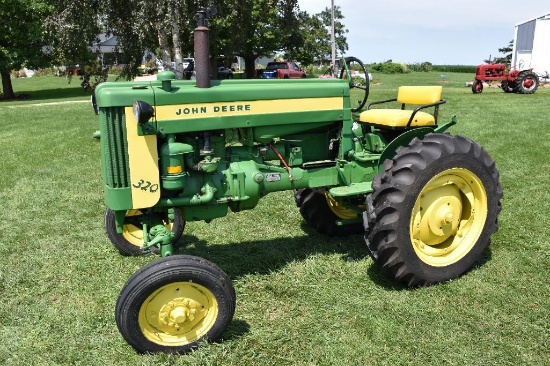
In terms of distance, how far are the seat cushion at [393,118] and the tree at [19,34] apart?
2456cm

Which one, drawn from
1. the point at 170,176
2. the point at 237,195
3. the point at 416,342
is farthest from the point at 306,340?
the point at 170,176

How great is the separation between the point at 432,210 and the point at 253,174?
148cm

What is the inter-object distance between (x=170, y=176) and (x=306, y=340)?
1.49 m

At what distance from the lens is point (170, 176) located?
11.5 ft

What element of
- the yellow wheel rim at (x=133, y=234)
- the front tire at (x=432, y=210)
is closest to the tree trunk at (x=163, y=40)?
the yellow wheel rim at (x=133, y=234)

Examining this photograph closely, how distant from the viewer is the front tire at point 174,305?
2.97 metres

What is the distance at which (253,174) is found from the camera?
3.83 m

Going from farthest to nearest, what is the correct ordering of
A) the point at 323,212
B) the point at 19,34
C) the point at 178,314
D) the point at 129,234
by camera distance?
the point at 19,34 → the point at 323,212 → the point at 129,234 → the point at 178,314

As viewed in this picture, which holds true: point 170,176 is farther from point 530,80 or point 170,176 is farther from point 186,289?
point 530,80

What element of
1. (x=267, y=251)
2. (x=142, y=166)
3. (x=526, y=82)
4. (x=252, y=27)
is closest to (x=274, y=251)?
(x=267, y=251)

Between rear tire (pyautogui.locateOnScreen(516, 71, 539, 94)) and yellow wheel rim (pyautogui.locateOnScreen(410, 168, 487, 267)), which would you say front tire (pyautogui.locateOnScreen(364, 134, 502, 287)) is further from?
rear tire (pyautogui.locateOnScreen(516, 71, 539, 94))

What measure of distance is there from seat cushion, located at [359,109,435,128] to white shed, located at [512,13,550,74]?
2722 cm

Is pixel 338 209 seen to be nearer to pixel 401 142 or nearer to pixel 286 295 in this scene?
pixel 401 142

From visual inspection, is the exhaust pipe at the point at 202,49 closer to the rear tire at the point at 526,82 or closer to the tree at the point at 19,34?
the rear tire at the point at 526,82
